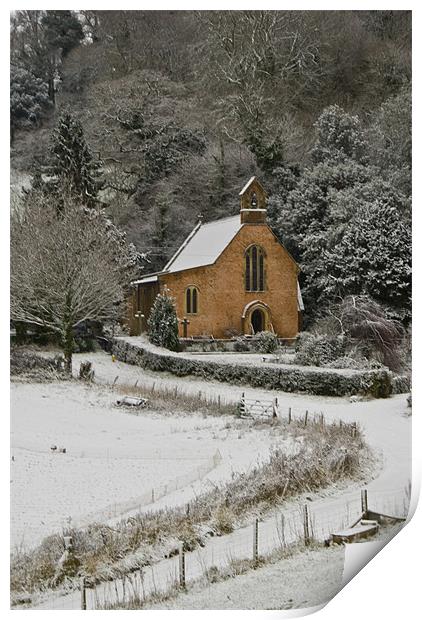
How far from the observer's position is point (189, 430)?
4543 mm

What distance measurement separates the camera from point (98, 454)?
4422mm

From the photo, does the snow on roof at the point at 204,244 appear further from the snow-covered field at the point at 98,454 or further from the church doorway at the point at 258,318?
the snow-covered field at the point at 98,454

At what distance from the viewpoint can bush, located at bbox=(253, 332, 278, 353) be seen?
4695mm

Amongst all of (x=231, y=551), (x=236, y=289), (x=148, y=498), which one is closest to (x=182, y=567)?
(x=231, y=551)

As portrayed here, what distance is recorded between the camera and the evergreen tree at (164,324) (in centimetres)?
462

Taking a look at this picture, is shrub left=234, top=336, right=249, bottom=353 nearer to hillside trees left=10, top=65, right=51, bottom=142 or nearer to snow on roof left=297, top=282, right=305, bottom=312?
snow on roof left=297, top=282, right=305, bottom=312

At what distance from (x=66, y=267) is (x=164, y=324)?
0.63 m

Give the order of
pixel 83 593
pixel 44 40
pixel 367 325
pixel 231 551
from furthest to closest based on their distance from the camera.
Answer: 1. pixel 367 325
2. pixel 44 40
3. pixel 231 551
4. pixel 83 593

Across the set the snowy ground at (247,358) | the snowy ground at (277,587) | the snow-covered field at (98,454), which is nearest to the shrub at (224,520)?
the snow-covered field at (98,454)

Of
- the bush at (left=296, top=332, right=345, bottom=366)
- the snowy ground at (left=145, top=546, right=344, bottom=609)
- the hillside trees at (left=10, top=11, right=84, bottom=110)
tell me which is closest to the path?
the snowy ground at (left=145, top=546, right=344, bottom=609)

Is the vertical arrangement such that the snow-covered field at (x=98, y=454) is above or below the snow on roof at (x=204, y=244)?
below

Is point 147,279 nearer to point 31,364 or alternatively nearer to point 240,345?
point 240,345

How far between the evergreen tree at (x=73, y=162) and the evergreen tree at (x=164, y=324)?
2.20 feet
